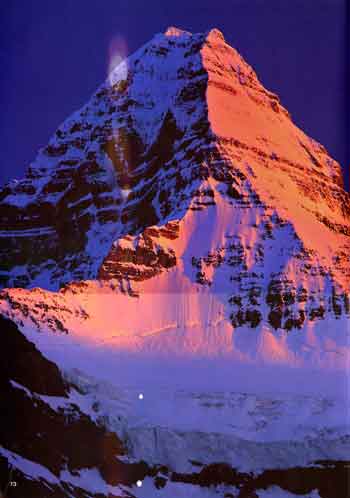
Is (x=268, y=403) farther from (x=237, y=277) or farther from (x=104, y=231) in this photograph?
(x=104, y=231)

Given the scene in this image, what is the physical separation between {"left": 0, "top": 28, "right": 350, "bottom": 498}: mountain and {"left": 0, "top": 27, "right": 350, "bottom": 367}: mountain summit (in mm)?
172

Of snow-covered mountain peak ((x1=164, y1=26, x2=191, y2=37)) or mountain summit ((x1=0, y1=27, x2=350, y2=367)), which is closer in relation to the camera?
mountain summit ((x1=0, y1=27, x2=350, y2=367))

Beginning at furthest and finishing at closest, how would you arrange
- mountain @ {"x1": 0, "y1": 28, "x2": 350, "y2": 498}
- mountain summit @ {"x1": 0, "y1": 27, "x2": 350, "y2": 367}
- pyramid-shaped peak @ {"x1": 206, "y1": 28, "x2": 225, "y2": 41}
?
1. pyramid-shaped peak @ {"x1": 206, "y1": 28, "x2": 225, "y2": 41}
2. mountain summit @ {"x1": 0, "y1": 27, "x2": 350, "y2": 367}
3. mountain @ {"x1": 0, "y1": 28, "x2": 350, "y2": 498}

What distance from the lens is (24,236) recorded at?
427 ft

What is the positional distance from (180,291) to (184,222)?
777cm

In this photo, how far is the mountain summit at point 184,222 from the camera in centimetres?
9556

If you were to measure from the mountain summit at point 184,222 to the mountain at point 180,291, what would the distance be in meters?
0.17

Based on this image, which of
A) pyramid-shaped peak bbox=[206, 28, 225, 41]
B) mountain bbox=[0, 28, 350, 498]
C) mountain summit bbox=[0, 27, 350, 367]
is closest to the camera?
mountain bbox=[0, 28, 350, 498]

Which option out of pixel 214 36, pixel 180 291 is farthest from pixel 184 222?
pixel 214 36

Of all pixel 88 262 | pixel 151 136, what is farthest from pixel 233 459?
pixel 151 136

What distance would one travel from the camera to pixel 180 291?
98.6 meters

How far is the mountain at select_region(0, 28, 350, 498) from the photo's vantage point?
78875mm

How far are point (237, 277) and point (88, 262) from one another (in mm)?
20693

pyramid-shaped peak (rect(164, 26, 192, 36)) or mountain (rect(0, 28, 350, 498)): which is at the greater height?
pyramid-shaped peak (rect(164, 26, 192, 36))
